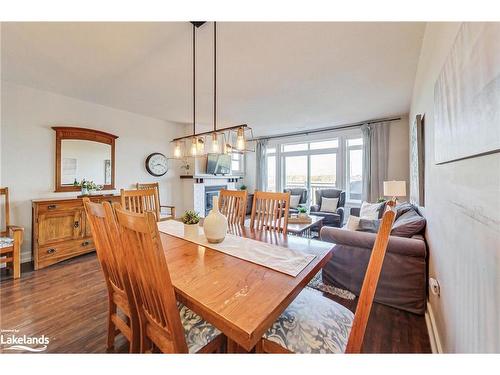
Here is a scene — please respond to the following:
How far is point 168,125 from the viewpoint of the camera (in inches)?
188

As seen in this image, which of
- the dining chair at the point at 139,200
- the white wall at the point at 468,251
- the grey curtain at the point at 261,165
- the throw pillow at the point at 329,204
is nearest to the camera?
the white wall at the point at 468,251

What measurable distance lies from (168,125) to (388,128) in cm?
491

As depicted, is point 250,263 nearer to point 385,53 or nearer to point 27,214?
point 385,53

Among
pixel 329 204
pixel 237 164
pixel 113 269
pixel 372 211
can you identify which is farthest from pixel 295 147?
pixel 113 269

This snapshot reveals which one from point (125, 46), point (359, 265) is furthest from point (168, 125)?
point (359, 265)

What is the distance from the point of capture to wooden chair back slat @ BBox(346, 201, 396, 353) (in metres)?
0.77

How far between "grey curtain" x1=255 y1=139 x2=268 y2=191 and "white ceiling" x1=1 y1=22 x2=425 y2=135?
2.61m

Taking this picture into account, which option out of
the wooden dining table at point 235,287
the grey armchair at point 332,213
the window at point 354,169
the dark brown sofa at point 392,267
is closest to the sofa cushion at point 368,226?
the dark brown sofa at point 392,267

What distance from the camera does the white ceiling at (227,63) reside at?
1.80m

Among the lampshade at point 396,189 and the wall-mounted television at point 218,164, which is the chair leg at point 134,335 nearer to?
the lampshade at point 396,189

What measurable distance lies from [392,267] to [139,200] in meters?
2.73

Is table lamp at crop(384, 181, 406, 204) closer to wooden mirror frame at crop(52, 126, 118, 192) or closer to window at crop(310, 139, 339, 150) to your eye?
window at crop(310, 139, 339, 150)

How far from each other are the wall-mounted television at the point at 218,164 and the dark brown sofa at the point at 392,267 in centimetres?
360
